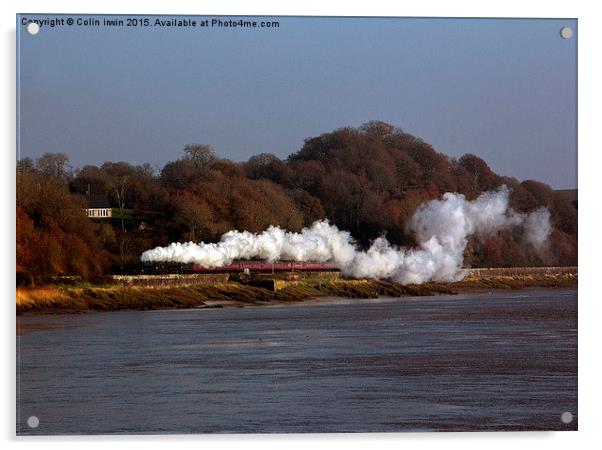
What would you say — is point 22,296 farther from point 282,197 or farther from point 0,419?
point 282,197

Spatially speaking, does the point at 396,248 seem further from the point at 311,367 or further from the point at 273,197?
the point at 311,367


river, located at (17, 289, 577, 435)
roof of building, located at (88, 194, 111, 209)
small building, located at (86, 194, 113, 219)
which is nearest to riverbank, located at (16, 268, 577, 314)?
river, located at (17, 289, 577, 435)

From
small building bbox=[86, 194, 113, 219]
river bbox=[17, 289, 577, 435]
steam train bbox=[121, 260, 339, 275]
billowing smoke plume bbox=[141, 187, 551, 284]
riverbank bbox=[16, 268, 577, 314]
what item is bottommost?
river bbox=[17, 289, 577, 435]

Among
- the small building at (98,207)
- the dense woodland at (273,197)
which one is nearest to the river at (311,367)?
the dense woodland at (273,197)

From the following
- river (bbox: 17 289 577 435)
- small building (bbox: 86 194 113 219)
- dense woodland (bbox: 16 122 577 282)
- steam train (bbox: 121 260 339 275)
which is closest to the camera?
river (bbox: 17 289 577 435)

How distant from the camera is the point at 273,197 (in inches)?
539

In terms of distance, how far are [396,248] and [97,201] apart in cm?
352

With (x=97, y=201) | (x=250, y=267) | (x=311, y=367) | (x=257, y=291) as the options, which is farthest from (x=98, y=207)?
(x=311, y=367)

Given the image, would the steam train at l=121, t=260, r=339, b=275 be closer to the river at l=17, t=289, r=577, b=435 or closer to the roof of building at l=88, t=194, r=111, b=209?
the river at l=17, t=289, r=577, b=435

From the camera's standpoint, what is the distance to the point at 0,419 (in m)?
10.5

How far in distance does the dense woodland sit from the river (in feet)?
2.25

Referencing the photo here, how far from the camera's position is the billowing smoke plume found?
44.1 feet

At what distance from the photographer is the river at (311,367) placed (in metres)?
10.6

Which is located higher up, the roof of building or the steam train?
the roof of building
